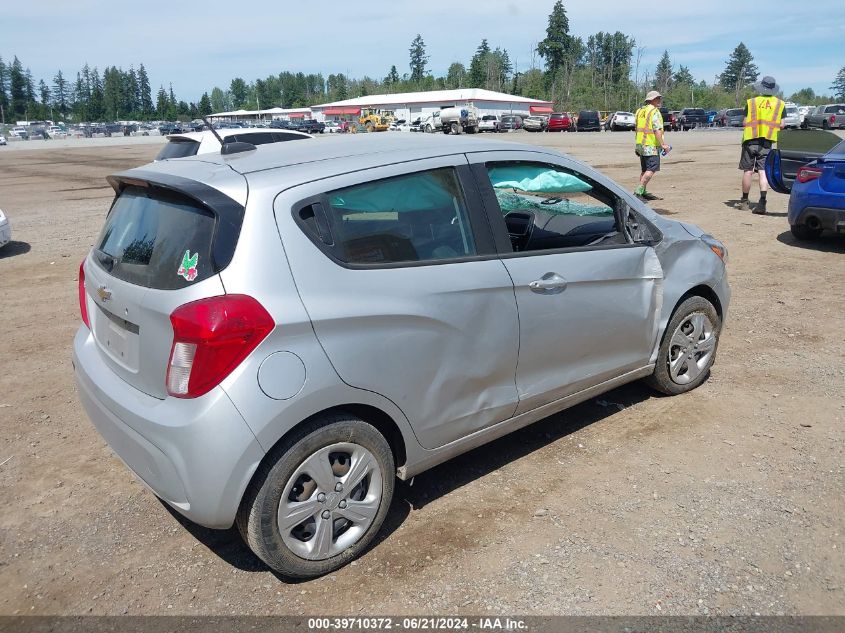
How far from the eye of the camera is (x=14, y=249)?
1067cm

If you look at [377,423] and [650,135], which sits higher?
[650,135]

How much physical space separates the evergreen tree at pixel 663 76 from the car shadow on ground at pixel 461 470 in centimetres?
11541

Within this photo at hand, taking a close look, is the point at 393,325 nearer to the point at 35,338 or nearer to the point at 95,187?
the point at 35,338

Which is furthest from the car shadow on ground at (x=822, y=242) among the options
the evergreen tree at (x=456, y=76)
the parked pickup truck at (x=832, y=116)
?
the evergreen tree at (x=456, y=76)

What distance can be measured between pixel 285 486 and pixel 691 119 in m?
62.1

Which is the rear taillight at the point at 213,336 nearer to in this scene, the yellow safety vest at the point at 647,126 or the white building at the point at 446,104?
the yellow safety vest at the point at 647,126

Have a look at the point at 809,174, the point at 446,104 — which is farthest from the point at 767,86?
the point at 446,104

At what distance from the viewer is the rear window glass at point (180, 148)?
10203 millimetres

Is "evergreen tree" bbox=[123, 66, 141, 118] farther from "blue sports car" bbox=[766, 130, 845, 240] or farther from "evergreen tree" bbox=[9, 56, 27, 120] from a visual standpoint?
"blue sports car" bbox=[766, 130, 845, 240]

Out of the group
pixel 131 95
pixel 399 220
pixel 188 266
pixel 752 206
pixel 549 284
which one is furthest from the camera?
pixel 131 95

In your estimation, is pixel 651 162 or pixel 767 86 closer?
pixel 767 86

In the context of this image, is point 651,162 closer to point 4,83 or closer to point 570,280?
point 570,280

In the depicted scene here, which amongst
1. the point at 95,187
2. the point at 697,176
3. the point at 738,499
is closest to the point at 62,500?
the point at 738,499

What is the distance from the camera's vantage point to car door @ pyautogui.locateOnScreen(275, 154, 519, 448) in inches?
113
